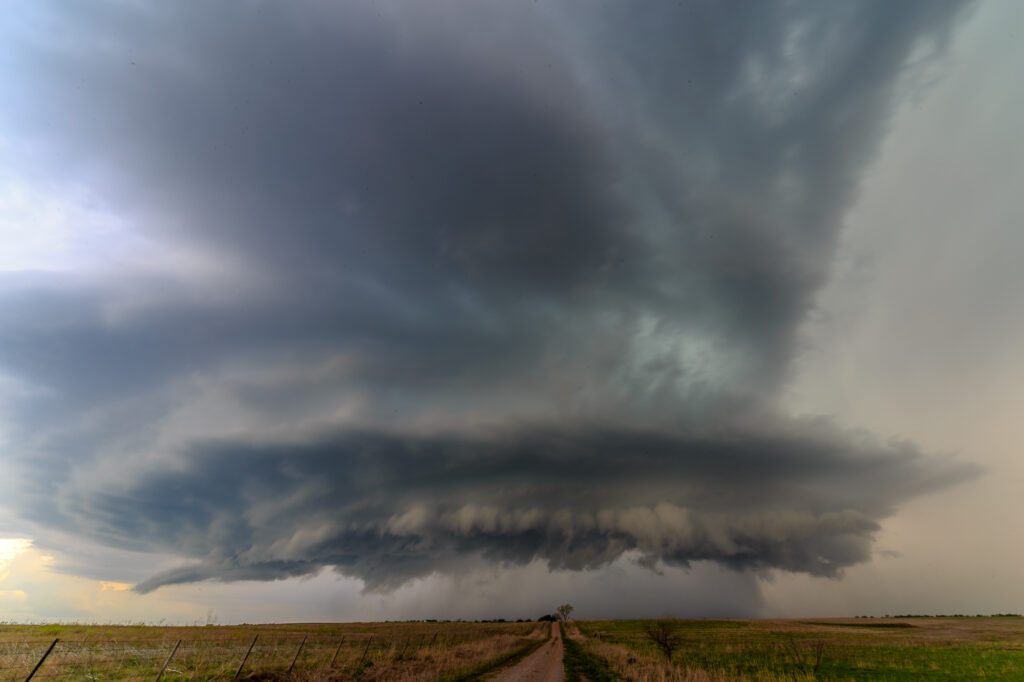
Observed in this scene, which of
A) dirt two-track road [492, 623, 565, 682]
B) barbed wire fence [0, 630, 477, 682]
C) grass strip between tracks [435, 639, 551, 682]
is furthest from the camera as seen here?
dirt two-track road [492, 623, 565, 682]

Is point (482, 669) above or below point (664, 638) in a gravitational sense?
below

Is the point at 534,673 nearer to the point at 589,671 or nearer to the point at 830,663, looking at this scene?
the point at 589,671

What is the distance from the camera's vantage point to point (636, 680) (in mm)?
30016

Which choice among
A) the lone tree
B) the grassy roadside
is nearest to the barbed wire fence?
the grassy roadside

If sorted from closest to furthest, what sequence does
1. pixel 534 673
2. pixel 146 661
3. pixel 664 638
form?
1. pixel 146 661
2. pixel 534 673
3. pixel 664 638

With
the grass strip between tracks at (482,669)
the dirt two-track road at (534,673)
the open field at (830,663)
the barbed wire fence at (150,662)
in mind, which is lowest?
the open field at (830,663)

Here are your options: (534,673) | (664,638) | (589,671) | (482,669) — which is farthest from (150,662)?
(664,638)

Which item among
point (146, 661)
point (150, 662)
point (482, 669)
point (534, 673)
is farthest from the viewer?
point (482, 669)

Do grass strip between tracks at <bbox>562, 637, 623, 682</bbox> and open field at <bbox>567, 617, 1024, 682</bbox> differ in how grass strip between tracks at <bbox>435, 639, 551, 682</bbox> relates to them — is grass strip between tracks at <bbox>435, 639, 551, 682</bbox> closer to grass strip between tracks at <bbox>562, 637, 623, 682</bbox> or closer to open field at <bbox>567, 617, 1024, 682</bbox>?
grass strip between tracks at <bbox>562, 637, 623, 682</bbox>

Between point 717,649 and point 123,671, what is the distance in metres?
64.4

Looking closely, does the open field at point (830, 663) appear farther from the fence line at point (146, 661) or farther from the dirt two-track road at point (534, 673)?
the fence line at point (146, 661)

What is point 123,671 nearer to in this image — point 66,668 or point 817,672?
point 66,668

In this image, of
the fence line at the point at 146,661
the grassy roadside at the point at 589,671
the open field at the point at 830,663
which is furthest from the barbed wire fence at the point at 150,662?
the open field at the point at 830,663

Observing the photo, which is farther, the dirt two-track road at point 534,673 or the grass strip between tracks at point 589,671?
the grass strip between tracks at point 589,671
